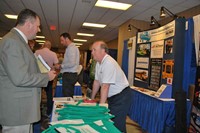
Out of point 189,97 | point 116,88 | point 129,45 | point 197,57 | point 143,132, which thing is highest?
point 129,45

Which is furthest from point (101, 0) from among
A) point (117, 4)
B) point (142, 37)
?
point (142, 37)

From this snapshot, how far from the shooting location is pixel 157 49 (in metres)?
3.46

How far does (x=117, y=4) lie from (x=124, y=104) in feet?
9.52

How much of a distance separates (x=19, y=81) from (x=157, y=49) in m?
2.76

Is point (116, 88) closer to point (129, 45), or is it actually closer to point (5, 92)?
point (5, 92)

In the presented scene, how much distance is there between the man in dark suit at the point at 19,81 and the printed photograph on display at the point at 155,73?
242 centimetres

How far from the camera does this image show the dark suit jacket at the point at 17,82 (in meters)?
1.26

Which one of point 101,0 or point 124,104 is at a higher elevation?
point 101,0

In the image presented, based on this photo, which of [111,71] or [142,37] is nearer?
[111,71]

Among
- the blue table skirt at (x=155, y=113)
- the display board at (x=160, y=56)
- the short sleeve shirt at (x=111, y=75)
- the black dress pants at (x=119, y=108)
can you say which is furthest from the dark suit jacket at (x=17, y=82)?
the display board at (x=160, y=56)

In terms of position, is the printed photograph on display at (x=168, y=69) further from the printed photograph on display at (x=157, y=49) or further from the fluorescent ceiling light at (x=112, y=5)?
the fluorescent ceiling light at (x=112, y=5)

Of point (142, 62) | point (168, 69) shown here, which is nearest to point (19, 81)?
point (168, 69)

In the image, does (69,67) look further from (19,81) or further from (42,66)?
(19,81)

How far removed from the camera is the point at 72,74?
3109 mm
